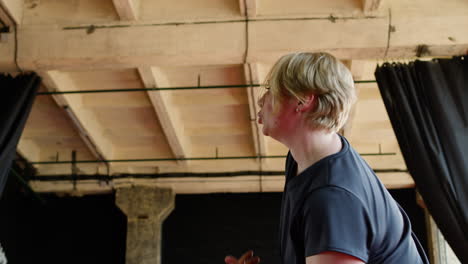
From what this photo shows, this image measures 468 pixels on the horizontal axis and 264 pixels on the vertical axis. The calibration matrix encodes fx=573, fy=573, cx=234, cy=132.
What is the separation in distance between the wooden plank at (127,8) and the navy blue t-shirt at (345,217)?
2.87 metres

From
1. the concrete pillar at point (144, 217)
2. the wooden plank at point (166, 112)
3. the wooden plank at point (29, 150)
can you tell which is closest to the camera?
the wooden plank at point (166, 112)

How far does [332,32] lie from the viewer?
13.0ft

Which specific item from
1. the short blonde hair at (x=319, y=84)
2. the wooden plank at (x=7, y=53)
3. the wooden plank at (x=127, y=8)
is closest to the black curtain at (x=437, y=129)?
the wooden plank at (x=127, y=8)

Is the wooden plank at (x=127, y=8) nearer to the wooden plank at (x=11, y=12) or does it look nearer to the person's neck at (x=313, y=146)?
the wooden plank at (x=11, y=12)

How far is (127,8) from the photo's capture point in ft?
13.3

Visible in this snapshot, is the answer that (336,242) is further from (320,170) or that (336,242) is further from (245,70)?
(245,70)

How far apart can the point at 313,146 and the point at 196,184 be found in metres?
5.41

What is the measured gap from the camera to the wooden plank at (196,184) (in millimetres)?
6793

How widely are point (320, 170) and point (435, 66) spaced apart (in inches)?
107

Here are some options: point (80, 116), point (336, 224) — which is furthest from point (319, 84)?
point (80, 116)

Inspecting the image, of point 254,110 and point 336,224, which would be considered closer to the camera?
point 336,224

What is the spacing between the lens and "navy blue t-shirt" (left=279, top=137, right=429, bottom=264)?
1271 mm

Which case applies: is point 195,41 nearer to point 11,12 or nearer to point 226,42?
point 226,42

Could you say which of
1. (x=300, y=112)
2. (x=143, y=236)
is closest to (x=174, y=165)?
(x=143, y=236)
